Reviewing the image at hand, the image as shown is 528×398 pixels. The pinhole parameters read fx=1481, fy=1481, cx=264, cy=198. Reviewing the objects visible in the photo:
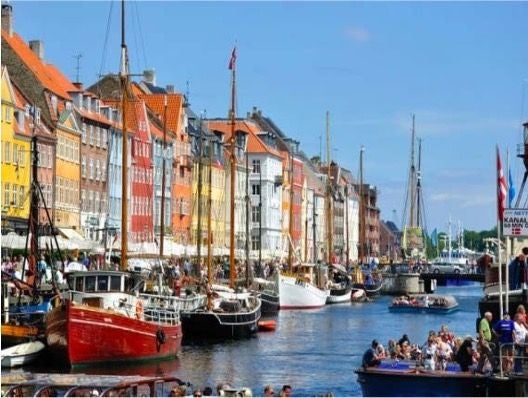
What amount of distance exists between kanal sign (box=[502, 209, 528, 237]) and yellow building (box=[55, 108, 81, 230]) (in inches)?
2350

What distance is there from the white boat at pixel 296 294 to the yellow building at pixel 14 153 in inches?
833

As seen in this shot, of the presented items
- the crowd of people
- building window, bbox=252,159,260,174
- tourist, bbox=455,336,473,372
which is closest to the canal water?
the crowd of people

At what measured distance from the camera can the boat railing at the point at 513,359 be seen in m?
32.2

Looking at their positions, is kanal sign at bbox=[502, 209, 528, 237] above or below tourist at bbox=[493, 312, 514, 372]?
above

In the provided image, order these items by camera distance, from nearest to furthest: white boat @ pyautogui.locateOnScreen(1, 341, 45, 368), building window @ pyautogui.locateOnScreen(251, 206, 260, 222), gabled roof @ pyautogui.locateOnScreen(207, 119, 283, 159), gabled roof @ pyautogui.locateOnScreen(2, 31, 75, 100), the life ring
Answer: white boat @ pyautogui.locateOnScreen(1, 341, 45, 368) < the life ring < gabled roof @ pyautogui.locateOnScreen(2, 31, 75, 100) < gabled roof @ pyautogui.locateOnScreen(207, 119, 283, 159) < building window @ pyautogui.locateOnScreen(251, 206, 260, 222)

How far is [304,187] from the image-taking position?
178 metres

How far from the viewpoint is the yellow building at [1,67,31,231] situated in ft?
267

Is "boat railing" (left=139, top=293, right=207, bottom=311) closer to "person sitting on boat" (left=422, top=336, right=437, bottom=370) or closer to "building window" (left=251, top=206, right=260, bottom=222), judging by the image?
"person sitting on boat" (left=422, top=336, right=437, bottom=370)

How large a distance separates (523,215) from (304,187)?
142 m

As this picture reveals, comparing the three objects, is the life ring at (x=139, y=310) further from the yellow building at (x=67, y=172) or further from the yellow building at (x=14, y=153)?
the yellow building at (x=67, y=172)

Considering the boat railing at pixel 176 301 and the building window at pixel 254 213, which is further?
the building window at pixel 254 213

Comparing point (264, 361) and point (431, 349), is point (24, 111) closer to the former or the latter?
point (264, 361)

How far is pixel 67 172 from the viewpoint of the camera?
96312mm

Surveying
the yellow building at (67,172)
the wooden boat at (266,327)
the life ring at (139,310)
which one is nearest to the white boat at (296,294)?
the yellow building at (67,172)
